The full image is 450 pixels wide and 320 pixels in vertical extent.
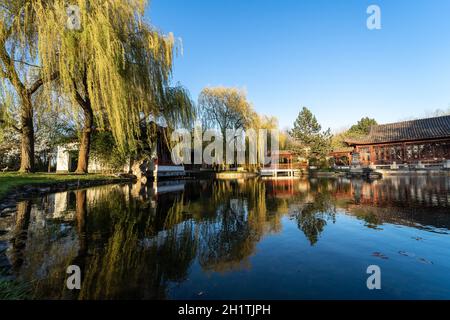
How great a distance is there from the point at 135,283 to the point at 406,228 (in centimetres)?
499

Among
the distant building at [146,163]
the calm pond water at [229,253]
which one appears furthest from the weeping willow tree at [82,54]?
the calm pond water at [229,253]

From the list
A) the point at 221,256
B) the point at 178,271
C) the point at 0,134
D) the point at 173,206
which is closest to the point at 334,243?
the point at 221,256

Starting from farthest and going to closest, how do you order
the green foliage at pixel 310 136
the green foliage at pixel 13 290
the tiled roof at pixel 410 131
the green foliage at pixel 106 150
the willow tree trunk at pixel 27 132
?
the green foliage at pixel 310 136
the tiled roof at pixel 410 131
the green foliage at pixel 106 150
the willow tree trunk at pixel 27 132
the green foliage at pixel 13 290

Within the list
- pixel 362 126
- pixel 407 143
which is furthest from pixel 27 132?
pixel 362 126

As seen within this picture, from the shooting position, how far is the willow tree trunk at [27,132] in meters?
11.6

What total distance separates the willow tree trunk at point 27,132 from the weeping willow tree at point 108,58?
6.24ft

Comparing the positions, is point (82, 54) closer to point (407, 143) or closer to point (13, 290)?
point (13, 290)

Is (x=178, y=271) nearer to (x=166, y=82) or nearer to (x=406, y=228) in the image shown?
(x=406, y=228)

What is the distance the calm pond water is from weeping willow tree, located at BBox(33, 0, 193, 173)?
6.19 m

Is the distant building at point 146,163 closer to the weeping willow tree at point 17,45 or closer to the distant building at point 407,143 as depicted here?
the weeping willow tree at point 17,45

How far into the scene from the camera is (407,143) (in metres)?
23.8

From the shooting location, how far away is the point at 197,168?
2991cm

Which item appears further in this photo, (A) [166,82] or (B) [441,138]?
(B) [441,138]

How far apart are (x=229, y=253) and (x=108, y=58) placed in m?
9.81
